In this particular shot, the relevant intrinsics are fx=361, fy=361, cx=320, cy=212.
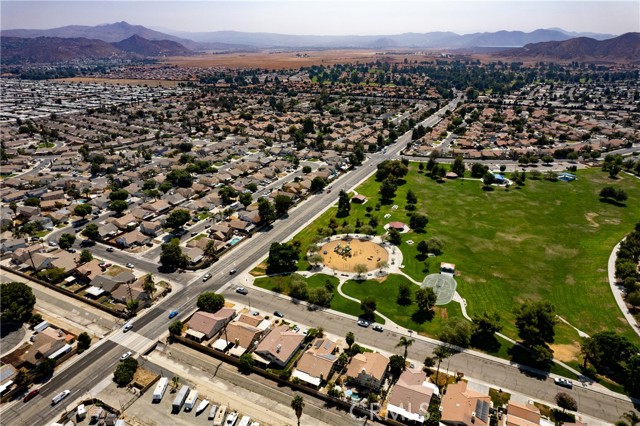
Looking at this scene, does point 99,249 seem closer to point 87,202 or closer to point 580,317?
point 87,202

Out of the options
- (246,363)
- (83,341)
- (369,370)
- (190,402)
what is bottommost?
(190,402)

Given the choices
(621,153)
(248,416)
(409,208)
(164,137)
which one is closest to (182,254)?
(248,416)

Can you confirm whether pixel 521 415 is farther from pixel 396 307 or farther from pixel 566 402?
pixel 396 307

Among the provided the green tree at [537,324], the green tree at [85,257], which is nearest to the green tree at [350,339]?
the green tree at [537,324]

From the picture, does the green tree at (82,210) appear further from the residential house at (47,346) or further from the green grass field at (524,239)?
the green grass field at (524,239)

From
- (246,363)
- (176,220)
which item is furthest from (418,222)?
(176,220)
